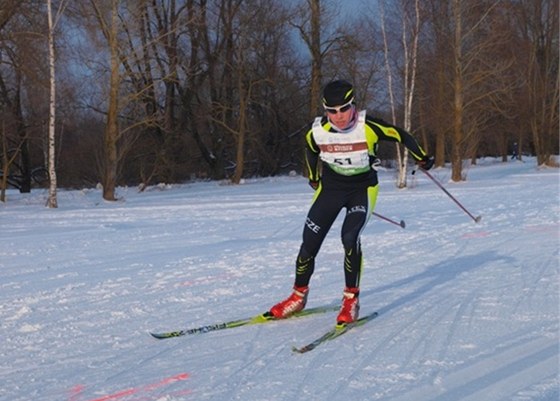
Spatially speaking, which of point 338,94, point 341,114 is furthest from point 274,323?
point 338,94

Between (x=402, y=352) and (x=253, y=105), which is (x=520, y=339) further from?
(x=253, y=105)

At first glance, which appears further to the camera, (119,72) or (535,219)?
(119,72)

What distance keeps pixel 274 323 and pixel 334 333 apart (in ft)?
1.75

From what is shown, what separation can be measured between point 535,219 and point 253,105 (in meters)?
27.3

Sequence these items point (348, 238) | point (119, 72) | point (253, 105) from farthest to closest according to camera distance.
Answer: point (253, 105) → point (119, 72) → point (348, 238)

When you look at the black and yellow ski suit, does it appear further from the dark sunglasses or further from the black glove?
the dark sunglasses

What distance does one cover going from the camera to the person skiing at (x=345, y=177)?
4.26 metres

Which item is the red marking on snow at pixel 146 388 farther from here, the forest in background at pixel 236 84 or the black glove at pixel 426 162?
the forest in background at pixel 236 84

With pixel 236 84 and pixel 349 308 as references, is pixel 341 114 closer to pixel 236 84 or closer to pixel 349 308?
pixel 349 308

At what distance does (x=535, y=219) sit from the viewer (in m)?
9.84

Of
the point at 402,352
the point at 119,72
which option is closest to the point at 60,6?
the point at 119,72

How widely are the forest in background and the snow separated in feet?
35.5

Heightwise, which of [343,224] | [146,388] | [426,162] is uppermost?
[426,162]

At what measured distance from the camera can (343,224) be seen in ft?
14.7
